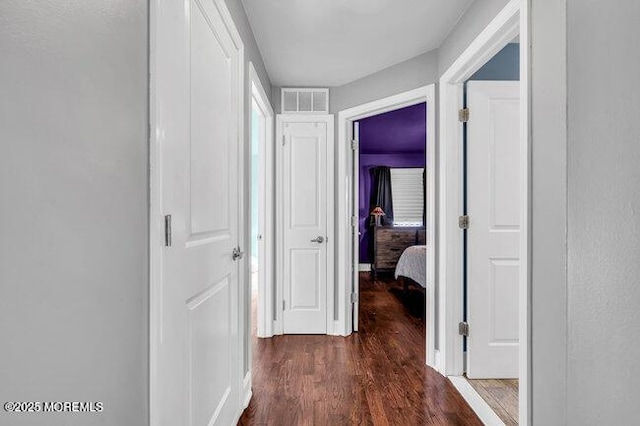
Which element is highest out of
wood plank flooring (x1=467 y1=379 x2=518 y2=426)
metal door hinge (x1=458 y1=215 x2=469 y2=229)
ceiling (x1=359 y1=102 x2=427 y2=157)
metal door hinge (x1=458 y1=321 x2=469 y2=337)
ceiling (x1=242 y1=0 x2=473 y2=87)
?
ceiling (x1=359 y1=102 x2=427 y2=157)

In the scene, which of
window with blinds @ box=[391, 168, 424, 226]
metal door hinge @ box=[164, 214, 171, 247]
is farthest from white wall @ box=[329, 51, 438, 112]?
window with blinds @ box=[391, 168, 424, 226]

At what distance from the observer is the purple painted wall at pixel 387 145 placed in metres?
4.60

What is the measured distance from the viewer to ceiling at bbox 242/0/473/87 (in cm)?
197

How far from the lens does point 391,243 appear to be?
6156 mm

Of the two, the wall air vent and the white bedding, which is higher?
the wall air vent

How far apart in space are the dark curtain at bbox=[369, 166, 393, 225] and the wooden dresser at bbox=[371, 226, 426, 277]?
63cm

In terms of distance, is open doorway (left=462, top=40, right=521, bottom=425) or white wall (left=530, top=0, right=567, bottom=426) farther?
open doorway (left=462, top=40, right=521, bottom=425)

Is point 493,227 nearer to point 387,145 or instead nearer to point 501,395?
point 501,395

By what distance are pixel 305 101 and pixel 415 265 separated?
2319 mm

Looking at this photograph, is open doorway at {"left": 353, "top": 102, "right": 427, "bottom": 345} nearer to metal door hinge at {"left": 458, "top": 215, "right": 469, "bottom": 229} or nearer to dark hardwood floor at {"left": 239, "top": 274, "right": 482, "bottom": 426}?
dark hardwood floor at {"left": 239, "top": 274, "right": 482, "bottom": 426}

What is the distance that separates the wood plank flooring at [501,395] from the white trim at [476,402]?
3 centimetres

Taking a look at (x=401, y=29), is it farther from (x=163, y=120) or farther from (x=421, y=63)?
(x=163, y=120)
